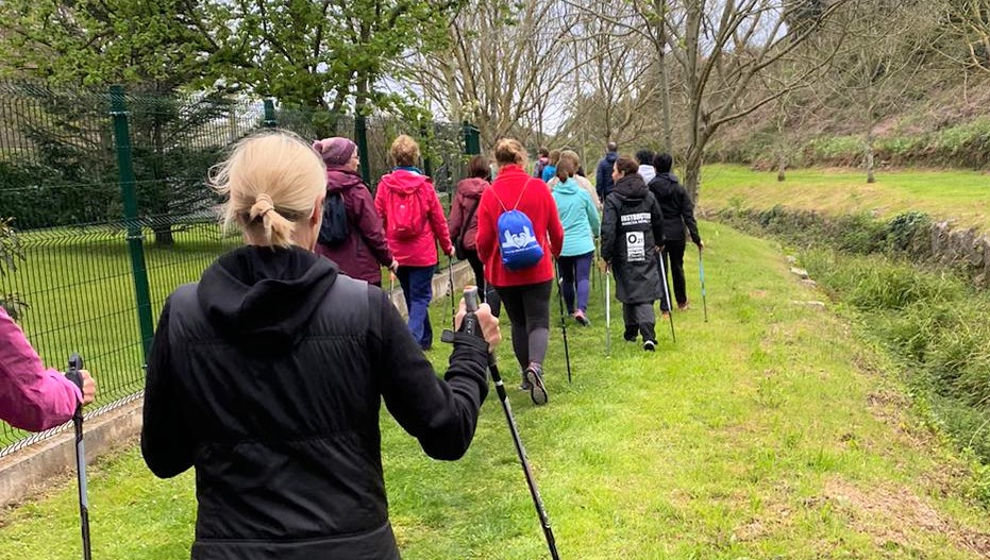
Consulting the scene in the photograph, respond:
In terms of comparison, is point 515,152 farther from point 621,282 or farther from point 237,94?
point 237,94

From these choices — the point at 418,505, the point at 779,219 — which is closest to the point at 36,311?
the point at 418,505

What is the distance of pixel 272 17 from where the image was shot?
454 inches

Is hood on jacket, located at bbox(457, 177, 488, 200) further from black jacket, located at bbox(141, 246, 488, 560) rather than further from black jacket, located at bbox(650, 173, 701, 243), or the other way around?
black jacket, located at bbox(141, 246, 488, 560)

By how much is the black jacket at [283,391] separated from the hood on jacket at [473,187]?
6403 millimetres

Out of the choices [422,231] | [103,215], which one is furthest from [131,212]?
[422,231]

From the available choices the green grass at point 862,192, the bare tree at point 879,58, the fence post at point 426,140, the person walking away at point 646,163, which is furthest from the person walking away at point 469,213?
the green grass at point 862,192

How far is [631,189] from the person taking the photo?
28.4ft

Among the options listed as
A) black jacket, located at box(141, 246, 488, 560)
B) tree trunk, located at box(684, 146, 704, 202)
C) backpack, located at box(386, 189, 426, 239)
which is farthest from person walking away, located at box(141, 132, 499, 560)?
tree trunk, located at box(684, 146, 704, 202)

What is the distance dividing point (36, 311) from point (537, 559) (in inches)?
150

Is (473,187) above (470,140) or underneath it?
underneath

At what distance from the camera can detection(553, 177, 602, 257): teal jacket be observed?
9625mm

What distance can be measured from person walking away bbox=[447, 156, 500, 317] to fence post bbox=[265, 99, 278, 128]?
1.97m

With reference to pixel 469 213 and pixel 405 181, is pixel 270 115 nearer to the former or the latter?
pixel 405 181

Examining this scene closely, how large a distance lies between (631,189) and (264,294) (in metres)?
6.98
